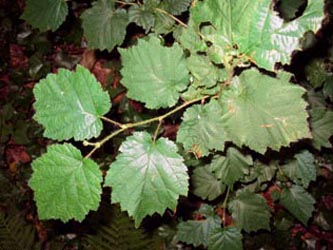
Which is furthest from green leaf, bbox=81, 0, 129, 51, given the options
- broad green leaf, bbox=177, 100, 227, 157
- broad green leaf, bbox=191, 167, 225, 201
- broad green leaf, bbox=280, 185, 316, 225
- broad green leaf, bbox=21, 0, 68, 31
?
broad green leaf, bbox=280, 185, 316, 225

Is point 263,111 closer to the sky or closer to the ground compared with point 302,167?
closer to the sky

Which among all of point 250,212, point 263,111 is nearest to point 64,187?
point 263,111

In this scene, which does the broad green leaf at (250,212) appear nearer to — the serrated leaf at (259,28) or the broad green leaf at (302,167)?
the broad green leaf at (302,167)

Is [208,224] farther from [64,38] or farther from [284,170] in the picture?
[64,38]

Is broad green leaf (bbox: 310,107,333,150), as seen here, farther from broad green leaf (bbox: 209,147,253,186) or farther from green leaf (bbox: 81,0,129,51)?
green leaf (bbox: 81,0,129,51)

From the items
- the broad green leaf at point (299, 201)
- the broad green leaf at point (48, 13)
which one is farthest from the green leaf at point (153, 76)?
the broad green leaf at point (299, 201)

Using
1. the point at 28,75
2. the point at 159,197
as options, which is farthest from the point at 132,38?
the point at 159,197

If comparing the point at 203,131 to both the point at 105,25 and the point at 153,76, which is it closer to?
the point at 153,76
